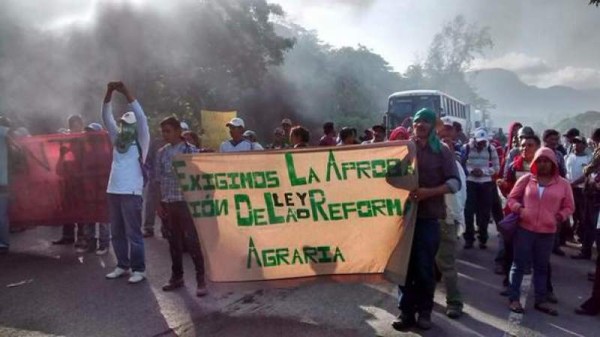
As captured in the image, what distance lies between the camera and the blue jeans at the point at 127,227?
506 centimetres

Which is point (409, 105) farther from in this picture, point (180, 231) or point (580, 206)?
point (180, 231)

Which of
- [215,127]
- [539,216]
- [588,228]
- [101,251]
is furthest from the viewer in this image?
[215,127]

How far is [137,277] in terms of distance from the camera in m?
5.11

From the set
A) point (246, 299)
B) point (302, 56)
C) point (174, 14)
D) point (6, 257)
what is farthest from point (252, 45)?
point (246, 299)

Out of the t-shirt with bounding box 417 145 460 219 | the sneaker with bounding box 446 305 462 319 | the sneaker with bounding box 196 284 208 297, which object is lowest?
the sneaker with bounding box 446 305 462 319

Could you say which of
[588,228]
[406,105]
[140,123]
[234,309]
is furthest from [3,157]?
[406,105]

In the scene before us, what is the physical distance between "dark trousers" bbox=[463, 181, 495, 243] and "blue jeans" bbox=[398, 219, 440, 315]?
3344mm

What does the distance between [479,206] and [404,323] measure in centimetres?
354

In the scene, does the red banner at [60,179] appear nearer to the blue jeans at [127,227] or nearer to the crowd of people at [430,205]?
the crowd of people at [430,205]

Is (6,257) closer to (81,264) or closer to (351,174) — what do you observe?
(81,264)

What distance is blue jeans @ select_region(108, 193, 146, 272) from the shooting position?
5.06 m

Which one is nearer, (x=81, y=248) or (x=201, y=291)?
(x=201, y=291)

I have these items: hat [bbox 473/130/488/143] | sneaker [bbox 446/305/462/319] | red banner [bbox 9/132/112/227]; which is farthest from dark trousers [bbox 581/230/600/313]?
red banner [bbox 9/132/112/227]

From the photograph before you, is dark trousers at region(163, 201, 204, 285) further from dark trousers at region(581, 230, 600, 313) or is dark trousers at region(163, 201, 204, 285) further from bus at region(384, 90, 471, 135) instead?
bus at region(384, 90, 471, 135)
